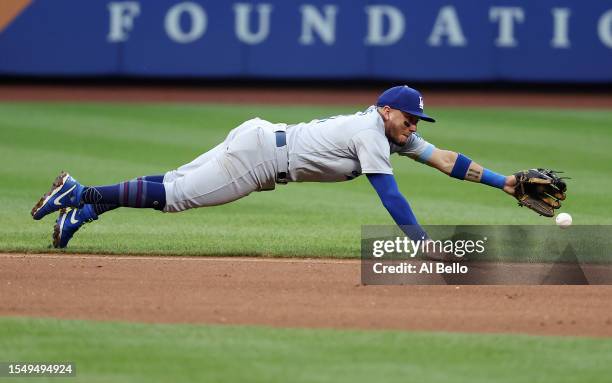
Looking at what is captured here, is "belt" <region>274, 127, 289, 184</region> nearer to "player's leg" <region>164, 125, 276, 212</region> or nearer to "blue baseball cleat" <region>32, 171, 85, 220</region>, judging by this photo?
"player's leg" <region>164, 125, 276, 212</region>

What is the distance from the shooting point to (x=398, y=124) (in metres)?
7.92

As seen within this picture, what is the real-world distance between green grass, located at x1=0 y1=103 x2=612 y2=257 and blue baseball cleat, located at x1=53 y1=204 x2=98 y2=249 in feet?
0.51

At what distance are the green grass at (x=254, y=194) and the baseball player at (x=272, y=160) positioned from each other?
0.90 meters

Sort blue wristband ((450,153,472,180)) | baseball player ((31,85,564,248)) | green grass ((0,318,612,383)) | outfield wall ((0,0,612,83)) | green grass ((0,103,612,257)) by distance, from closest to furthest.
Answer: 1. green grass ((0,318,612,383))
2. baseball player ((31,85,564,248))
3. blue wristband ((450,153,472,180))
4. green grass ((0,103,612,257))
5. outfield wall ((0,0,612,83))

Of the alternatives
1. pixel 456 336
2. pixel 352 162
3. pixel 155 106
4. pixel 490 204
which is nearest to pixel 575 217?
pixel 490 204

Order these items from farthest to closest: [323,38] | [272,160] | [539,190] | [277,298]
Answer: [323,38] → [539,190] → [272,160] → [277,298]

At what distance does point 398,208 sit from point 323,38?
38.7ft

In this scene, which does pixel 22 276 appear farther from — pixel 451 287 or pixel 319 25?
pixel 319 25

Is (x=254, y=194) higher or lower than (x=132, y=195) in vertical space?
lower

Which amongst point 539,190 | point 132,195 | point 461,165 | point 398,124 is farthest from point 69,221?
point 539,190

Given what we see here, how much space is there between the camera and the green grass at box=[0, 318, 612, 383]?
18.4 feet

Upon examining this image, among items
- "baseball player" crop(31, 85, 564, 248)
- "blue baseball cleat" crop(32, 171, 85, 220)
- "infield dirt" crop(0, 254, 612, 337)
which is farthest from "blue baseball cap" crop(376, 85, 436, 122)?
"blue baseball cleat" crop(32, 171, 85, 220)

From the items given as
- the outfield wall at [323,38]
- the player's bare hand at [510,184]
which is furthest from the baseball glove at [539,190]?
the outfield wall at [323,38]

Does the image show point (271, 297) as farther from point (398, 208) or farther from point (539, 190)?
point (539, 190)
